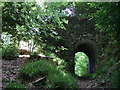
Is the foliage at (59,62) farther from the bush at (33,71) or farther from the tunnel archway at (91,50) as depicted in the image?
the tunnel archway at (91,50)

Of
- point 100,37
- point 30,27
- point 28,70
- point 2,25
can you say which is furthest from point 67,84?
point 100,37

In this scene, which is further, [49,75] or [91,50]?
[91,50]

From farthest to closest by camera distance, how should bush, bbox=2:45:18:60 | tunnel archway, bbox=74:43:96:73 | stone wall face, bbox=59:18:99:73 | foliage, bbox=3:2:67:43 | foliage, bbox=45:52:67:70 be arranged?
tunnel archway, bbox=74:43:96:73 < stone wall face, bbox=59:18:99:73 < foliage, bbox=45:52:67:70 < bush, bbox=2:45:18:60 < foliage, bbox=3:2:67:43

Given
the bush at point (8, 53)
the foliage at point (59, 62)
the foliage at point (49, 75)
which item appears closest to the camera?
the foliage at point (49, 75)

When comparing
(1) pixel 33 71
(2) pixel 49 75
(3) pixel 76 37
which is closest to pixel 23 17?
(1) pixel 33 71

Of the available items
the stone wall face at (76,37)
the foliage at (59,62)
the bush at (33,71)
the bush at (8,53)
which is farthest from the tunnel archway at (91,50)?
the bush at (33,71)

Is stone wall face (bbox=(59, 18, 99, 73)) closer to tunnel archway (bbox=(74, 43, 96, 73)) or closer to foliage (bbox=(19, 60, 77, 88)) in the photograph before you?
tunnel archway (bbox=(74, 43, 96, 73))

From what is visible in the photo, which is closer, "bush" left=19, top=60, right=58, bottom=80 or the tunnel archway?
"bush" left=19, top=60, right=58, bottom=80

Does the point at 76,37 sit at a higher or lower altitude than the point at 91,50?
higher

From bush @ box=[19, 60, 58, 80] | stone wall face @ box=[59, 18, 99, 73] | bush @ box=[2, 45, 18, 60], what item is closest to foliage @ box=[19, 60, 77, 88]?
bush @ box=[19, 60, 58, 80]

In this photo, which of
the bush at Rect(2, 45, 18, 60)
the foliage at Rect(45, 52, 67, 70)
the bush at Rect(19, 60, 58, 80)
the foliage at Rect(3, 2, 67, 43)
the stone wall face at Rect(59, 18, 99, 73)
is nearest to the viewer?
the foliage at Rect(3, 2, 67, 43)

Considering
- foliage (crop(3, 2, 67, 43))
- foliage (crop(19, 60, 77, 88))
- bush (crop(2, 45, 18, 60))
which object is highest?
foliage (crop(3, 2, 67, 43))

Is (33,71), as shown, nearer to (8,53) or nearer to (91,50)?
(8,53)

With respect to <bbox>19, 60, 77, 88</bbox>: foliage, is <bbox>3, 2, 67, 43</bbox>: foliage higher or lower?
higher
